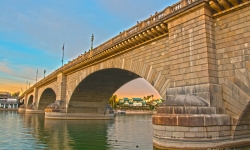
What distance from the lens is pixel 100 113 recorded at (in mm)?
41500

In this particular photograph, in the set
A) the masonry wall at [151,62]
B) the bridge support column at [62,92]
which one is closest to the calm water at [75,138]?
the masonry wall at [151,62]

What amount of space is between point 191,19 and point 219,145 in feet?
24.1

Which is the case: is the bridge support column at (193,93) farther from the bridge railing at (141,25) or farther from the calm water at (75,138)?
the calm water at (75,138)

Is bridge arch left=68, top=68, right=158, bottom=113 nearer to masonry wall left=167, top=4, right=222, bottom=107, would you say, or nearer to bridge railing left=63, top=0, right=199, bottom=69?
bridge railing left=63, top=0, right=199, bottom=69

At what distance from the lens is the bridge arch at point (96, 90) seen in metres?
32.2

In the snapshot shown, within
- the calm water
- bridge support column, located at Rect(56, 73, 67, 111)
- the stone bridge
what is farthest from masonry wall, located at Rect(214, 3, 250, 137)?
bridge support column, located at Rect(56, 73, 67, 111)

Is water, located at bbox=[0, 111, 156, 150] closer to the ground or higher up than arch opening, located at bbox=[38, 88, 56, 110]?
closer to the ground

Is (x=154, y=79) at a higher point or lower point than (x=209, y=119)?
higher

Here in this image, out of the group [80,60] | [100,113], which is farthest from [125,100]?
[80,60]

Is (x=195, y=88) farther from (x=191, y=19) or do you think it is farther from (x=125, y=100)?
(x=125, y=100)

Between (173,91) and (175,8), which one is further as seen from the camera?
(175,8)

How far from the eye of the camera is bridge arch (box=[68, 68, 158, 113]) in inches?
1266

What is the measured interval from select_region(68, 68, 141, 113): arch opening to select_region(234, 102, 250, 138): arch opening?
1910 centimetres

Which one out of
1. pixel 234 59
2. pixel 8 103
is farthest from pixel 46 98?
pixel 234 59
